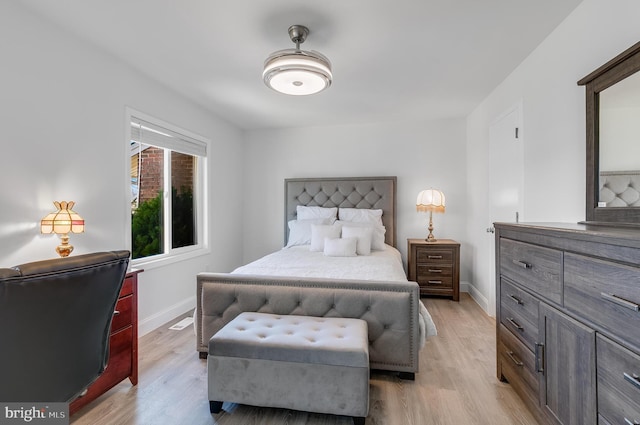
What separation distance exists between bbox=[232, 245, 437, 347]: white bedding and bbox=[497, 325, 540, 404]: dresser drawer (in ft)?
1.45

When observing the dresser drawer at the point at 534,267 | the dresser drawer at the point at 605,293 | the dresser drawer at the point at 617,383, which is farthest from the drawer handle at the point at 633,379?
the dresser drawer at the point at 534,267

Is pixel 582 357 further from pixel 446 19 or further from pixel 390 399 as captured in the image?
pixel 446 19

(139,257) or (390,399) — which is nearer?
(390,399)

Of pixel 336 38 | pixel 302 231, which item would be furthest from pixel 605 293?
pixel 302 231

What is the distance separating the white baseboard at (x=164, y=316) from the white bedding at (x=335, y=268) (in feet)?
3.45

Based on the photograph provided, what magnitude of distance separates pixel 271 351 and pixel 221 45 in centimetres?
222

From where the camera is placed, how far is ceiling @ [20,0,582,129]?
1.88 m

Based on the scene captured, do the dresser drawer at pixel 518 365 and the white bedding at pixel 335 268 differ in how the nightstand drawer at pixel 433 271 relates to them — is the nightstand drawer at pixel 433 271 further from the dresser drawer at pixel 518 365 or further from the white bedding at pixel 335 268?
the dresser drawer at pixel 518 365

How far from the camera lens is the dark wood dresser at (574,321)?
3.33 feet

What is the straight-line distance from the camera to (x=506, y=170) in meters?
2.98

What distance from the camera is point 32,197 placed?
1.94 metres

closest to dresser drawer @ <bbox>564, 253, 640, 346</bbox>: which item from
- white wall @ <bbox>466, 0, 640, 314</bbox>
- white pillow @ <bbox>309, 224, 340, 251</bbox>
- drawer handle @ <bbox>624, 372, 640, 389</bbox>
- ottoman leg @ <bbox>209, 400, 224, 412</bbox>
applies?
drawer handle @ <bbox>624, 372, 640, 389</bbox>

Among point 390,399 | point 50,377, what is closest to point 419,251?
point 390,399

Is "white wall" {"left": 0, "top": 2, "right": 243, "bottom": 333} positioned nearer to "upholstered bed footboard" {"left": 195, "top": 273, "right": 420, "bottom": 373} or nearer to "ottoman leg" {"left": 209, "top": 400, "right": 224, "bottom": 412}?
"upholstered bed footboard" {"left": 195, "top": 273, "right": 420, "bottom": 373}
